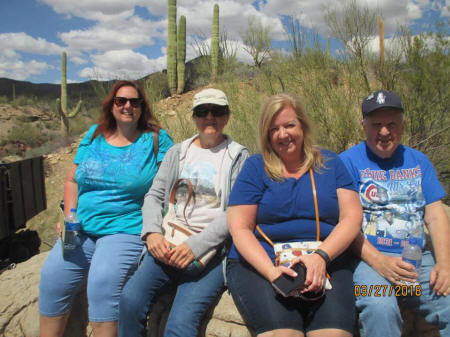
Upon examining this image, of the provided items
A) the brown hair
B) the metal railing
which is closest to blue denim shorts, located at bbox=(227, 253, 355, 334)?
the brown hair

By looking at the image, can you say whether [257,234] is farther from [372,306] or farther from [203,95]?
[203,95]

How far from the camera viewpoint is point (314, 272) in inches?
68.1

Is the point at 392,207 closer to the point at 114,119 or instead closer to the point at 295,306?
the point at 295,306

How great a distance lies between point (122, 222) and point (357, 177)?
66.6 inches

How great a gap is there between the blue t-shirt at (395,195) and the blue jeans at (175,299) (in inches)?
41.6

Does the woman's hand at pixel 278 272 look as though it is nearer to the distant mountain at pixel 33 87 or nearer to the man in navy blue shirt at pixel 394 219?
the man in navy blue shirt at pixel 394 219

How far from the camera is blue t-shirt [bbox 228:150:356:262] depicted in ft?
6.46

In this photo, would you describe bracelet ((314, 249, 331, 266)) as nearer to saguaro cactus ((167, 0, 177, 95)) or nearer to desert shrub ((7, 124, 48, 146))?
saguaro cactus ((167, 0, 177, 95))

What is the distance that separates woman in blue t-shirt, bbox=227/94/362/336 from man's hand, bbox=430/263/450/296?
460mm

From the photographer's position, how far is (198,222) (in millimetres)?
2293

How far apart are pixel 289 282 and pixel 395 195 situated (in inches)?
39.2

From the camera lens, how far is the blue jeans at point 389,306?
1752 millimetres

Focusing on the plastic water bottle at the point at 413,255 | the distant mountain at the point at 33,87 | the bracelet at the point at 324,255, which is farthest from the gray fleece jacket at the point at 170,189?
the distant mountain at the point at 33,87

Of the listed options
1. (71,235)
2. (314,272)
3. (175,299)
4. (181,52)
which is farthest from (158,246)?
(181,52)
